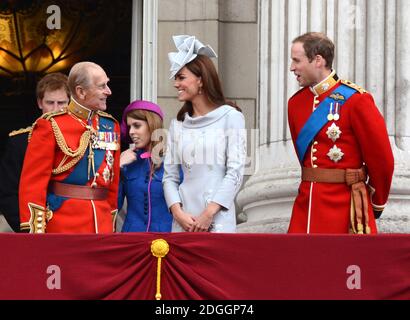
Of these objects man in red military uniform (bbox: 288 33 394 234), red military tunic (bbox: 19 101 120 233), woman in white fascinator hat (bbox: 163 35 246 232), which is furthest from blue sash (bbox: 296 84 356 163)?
red military tunic (bbox: 19 101 120 233)

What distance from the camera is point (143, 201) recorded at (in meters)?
10.0

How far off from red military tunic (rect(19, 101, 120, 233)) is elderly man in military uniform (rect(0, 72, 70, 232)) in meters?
0.71

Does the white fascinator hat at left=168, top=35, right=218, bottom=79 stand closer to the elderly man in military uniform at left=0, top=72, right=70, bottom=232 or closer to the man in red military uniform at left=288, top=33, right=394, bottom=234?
the man in red military uniform at left=288, top=33, right=394, bottom=234

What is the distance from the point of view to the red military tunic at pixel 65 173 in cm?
898

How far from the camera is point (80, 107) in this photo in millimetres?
9352

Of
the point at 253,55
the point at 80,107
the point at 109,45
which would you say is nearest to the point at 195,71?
the point at 80,107

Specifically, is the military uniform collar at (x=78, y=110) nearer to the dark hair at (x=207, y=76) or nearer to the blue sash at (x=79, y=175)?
the blue sash at (x=79, y=175)

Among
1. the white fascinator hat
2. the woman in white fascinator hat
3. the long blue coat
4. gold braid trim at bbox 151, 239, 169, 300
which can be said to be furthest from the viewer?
the long blue coat

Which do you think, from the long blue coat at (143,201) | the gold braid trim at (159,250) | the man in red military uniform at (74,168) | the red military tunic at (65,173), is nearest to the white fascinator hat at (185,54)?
the man in red military uniform at (74,168)

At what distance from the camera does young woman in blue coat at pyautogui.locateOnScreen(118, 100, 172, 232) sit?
10.0m

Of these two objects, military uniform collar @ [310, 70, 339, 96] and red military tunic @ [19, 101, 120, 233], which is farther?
military uniform collar @ [310, 70, 339, 96]

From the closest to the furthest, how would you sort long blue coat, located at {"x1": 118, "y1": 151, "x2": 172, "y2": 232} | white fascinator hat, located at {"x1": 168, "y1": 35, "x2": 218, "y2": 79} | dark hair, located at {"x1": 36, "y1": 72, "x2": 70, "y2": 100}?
white fascinator hat, located at {"x1": 168, "y1": 35, "x2": 218, "y2": 79} → long blue coat, located at {"x1": 118, "y1": 151, "x2": 172, "y2": 232} → dark hair, located at {"x1": 36, "y1": 72, "x2": 70, "y2": 100}

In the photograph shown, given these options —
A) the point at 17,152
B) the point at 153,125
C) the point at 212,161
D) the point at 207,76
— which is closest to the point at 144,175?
the point at 153,125

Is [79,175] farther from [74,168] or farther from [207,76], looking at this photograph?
[207,76]
